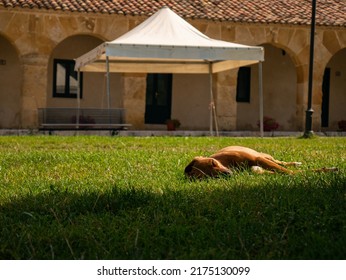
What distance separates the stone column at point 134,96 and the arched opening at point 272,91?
4172 mm

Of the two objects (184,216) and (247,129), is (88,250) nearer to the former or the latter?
(184,216)

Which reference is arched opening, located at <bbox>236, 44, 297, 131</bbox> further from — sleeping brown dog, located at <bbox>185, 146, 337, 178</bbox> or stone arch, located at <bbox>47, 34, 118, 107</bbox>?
sleeping brown dog, located at <bbox>185, 146, 337, 178</bbox>

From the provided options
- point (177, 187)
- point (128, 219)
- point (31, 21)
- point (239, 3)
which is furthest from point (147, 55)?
point (128, 219)

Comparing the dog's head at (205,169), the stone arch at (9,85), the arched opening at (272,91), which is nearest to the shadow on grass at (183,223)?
the dog's head at (205,169)

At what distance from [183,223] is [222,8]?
869 inches

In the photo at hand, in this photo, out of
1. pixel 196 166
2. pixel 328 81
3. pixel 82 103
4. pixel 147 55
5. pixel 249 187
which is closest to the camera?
pixel 249 187

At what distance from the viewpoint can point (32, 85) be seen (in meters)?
24.5

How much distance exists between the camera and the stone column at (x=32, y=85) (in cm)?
2447

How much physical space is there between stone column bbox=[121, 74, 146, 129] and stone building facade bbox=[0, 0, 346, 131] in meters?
0.03

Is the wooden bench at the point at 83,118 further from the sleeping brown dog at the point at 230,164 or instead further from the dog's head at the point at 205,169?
the dog's head at the point at 205,169

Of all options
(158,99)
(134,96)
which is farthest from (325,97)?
(134,96)

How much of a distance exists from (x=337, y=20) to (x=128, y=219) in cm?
2315

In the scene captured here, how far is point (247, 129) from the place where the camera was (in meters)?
28.6

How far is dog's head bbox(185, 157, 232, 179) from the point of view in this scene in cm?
772
